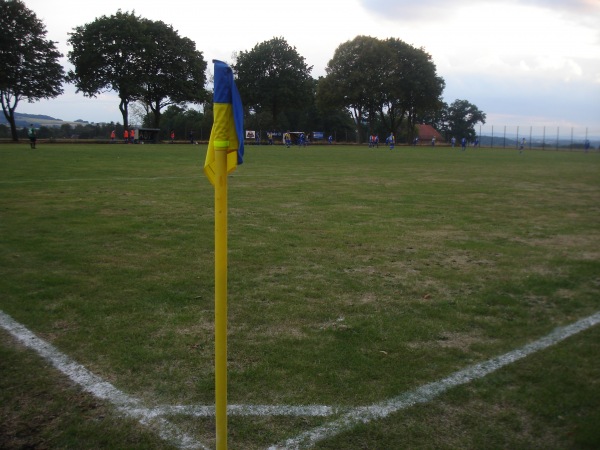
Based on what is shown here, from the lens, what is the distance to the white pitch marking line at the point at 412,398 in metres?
3.06

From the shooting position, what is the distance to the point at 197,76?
214 ft

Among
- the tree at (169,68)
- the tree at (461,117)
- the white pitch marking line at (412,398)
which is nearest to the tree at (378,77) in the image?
the tree at (169,68)

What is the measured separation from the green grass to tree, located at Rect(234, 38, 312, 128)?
68.1m

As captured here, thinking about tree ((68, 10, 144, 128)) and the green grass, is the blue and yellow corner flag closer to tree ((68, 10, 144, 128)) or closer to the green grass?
the green grass

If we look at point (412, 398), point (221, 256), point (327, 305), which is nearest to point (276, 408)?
point (412, 398)

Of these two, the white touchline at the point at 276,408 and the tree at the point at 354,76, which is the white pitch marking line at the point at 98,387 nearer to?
the white touchline at the point at 276,408

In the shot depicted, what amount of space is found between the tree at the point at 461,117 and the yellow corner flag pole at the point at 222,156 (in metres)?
133

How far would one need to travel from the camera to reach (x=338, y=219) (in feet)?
33.7

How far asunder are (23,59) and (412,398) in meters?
59.9

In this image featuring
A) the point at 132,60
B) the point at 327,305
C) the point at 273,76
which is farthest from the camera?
the point at 273,76

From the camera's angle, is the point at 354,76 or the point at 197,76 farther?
the point at 354,76

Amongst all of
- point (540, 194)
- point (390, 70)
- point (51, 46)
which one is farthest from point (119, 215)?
point (390, 70)

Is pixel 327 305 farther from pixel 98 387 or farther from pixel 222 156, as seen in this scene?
pixel 222 156

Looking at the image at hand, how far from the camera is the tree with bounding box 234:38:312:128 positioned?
77125 millimetres
